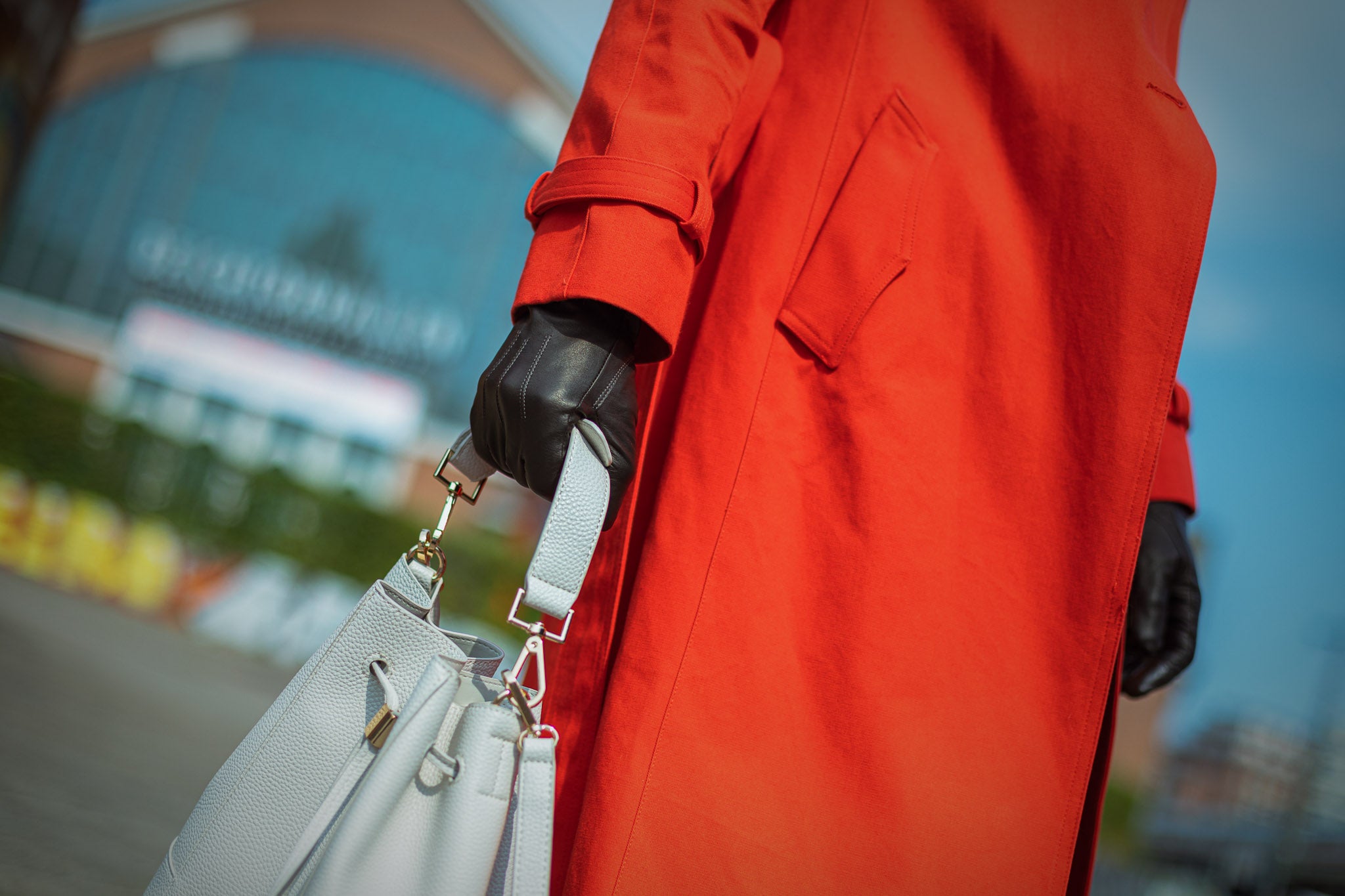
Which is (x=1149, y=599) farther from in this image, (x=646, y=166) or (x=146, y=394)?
(x=146, y=394)

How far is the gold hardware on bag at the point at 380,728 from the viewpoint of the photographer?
3.20ft

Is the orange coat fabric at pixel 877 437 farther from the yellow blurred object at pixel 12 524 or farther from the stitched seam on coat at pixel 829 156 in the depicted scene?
the yellow blurred object at pixel 12 524

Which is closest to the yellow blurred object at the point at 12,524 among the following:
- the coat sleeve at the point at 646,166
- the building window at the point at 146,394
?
the coat sleeve at the point at 646,166

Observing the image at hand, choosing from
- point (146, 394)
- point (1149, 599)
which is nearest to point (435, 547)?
point (1149, 599)

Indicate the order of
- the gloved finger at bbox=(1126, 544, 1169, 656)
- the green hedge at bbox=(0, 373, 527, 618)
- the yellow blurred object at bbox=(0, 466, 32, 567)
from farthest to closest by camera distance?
1. the green hedge at bbox=(0, 373, 527, 618)
2. the yellow blurred object at bbox=(0, 466, 32, 567)
3. the gloved finger at bbox=(1126, 544, 1169, 656)

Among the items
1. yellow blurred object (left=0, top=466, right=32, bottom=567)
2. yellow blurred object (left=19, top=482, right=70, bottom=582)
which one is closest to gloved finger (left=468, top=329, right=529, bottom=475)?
yellow blurred object (left=19, top=482, right=70, bottom=582)

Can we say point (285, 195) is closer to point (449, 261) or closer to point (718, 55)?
point (449, 261)

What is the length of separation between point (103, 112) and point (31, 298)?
4.87 meters

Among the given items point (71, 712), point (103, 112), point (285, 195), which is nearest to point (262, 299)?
point (285, 195)

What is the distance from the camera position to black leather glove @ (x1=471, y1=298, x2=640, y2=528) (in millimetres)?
1044

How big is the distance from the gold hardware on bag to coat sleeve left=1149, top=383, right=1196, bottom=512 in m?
1.31

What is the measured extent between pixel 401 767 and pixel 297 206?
23048mm

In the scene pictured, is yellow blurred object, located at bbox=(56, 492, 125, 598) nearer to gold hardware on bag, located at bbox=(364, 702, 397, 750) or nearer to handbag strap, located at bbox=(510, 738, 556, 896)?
gold hardware on bag, located at bbox=(364, 702, 397, 750)

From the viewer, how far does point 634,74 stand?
1.19 metres
